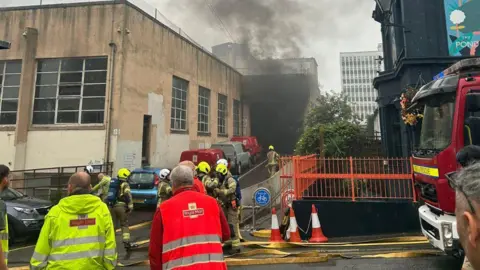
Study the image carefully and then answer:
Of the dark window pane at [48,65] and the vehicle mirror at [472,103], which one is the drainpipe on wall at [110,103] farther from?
the vehicle mirror at [472,103]

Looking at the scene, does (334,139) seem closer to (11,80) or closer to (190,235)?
(190,235)

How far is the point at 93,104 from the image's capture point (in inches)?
616

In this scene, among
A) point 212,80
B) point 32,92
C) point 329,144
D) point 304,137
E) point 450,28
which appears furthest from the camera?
point 212,80

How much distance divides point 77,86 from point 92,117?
6.24ft

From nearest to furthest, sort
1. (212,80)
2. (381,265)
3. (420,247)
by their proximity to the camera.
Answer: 1. (381,265)
2. (420,247)
3. (212,80)

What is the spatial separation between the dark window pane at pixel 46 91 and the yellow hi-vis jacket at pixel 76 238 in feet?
51.5

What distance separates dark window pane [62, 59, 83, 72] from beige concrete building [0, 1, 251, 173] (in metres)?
0.05

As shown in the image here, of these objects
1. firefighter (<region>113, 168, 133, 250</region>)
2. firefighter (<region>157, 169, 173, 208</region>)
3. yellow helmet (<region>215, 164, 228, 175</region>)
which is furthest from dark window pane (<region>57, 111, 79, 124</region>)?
yellow helmet (<region>215, 164, 228, 175</region>)

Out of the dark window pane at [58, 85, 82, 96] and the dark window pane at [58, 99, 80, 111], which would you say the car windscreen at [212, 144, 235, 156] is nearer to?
the dark window pane at [58, 99, 80, 111]

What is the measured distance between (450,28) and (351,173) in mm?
6920

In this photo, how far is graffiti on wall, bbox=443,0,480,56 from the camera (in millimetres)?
10273

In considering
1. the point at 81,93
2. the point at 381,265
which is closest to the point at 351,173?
the point at 381,265

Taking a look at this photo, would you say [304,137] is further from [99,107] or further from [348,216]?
[99,107]

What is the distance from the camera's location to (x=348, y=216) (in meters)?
7.16
